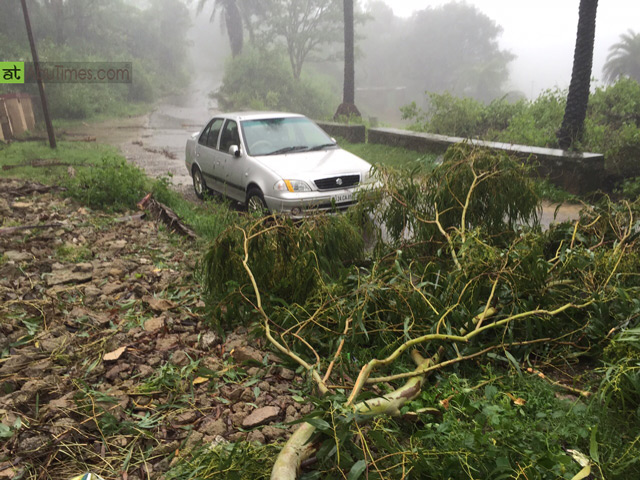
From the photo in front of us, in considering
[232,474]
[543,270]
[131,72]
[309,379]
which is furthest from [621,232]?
[131,72]

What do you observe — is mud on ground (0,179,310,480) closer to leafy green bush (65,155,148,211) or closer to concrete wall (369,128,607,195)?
leafy green bush (65,155,148,211)

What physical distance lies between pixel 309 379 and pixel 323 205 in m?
4.34

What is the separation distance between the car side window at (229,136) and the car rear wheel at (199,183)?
1045mm

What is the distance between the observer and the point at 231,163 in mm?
8281

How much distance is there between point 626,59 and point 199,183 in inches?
2542

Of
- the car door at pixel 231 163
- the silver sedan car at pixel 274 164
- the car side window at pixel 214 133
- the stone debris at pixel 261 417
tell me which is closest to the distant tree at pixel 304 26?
the car side window at pixel 214 133

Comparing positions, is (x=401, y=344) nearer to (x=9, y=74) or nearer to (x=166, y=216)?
(x=166, y=216)

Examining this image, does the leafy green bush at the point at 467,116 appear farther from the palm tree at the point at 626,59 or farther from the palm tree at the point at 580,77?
the palm tree at the point at 626,59

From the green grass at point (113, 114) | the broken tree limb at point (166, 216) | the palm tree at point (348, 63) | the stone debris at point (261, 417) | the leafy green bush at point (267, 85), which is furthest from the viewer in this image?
the leafy green bush at point (267, 85)

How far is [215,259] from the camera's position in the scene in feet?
13.5

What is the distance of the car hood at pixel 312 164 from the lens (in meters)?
7.35

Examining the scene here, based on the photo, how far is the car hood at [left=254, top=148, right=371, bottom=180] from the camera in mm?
7348

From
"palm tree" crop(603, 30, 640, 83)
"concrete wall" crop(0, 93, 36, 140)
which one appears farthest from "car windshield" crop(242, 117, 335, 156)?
"palm tree" crop(603, 30, 640, 83)

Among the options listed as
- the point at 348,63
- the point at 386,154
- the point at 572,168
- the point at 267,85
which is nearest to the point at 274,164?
the point at 572,168
